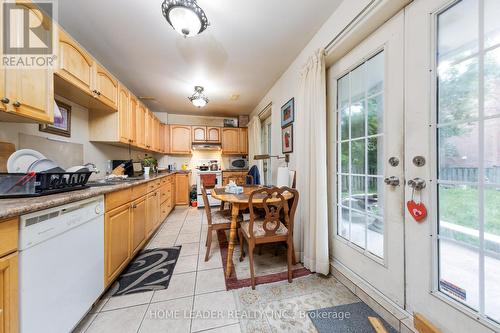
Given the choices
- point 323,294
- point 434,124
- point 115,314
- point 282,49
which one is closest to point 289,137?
point 282,49

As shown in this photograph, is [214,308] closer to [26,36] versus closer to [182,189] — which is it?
[26,36]

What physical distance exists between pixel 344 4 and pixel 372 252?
6.52 ft

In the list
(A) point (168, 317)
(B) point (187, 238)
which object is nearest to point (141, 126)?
(B) point (187, 238)

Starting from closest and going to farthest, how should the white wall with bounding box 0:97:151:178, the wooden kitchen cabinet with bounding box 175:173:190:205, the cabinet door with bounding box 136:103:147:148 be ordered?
1. the white wall with bounding box 0:97:151:178
2. the cabinet door with bounding box 136:103:147:148
3. the wooden kitchen cabinet with bounding box 175:173:190:205

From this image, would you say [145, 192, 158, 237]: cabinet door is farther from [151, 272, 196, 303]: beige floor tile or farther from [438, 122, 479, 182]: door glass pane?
[438, 122, 479, 182]: door glass pane

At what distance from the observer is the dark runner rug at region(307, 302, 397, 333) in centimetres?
110

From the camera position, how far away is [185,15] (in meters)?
1.27

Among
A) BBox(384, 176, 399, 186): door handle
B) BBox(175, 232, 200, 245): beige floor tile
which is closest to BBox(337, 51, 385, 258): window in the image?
BBox(384, 176, 399, 186): door handle

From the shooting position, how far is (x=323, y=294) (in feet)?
4.64

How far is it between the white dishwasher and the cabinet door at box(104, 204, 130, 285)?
0.08m

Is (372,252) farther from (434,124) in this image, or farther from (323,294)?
(434,124)

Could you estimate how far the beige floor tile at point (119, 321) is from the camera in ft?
3.65

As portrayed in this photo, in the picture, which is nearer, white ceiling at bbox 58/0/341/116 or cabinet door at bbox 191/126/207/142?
white ceiling at bbox 58/0/341/116

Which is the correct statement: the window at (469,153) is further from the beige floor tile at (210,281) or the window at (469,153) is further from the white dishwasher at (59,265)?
the white dishwasher at (59,265)
